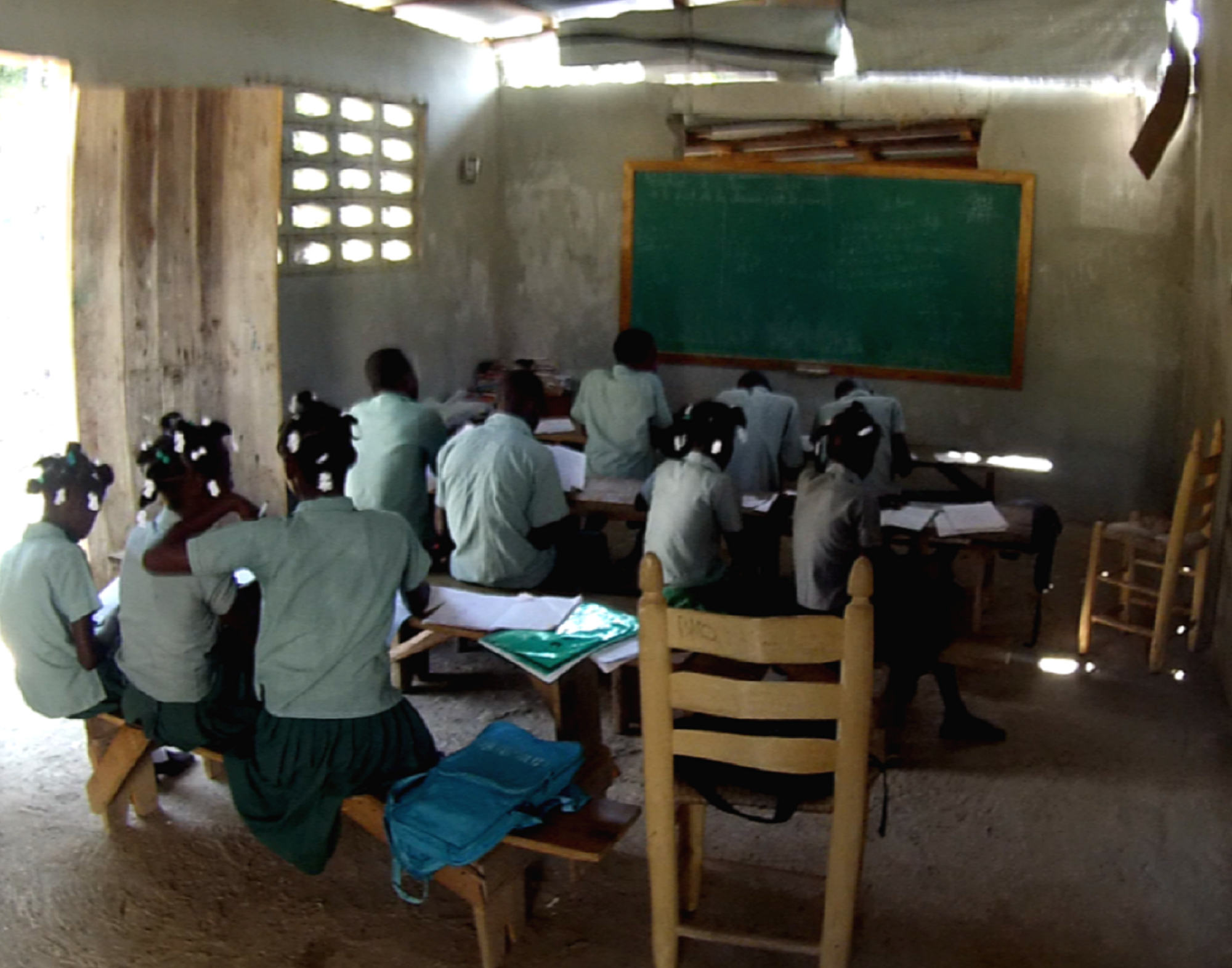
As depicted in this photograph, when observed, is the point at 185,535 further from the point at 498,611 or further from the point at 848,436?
the point at 848,436

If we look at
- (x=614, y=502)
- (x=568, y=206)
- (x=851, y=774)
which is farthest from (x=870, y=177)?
(x=851, y=774)

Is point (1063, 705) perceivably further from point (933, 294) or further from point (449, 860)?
point (933, 294)

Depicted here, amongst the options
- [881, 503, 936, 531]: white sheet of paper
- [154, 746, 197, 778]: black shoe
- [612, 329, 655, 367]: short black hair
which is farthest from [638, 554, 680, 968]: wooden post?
[612, 329, 655, 367]: short black hair

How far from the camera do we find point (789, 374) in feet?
23.1

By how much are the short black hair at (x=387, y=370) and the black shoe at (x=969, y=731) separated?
7.78ft

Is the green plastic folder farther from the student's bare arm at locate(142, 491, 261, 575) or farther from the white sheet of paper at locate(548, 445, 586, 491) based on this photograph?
the white sheet of paper at locate(548, 445, 586, 491)

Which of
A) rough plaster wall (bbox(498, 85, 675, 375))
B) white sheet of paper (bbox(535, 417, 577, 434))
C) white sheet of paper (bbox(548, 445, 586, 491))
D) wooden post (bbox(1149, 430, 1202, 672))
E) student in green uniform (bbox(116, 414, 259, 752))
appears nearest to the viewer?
student in green uniform (bbox(116, 414, 259, 752))

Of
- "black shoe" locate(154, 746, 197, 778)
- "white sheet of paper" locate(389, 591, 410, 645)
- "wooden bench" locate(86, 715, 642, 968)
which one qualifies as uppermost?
"white sheet of paper" locate(389, 591, 410, 645)

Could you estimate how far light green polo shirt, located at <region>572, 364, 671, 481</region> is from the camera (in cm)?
528

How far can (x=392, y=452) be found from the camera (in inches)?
180

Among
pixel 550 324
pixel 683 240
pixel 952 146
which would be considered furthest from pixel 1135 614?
pixel 550 324

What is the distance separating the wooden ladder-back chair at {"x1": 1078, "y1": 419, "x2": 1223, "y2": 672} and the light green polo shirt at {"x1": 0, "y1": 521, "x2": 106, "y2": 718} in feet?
11.5

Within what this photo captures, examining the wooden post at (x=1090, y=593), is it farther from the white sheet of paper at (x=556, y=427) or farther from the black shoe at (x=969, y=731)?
the white sheet of paper at (x=556, y=427)

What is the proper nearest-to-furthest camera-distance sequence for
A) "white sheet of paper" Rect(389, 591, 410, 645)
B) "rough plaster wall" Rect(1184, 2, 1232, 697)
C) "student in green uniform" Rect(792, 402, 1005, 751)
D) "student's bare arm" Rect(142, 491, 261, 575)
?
"student's bare arm" Rect(142, 491, 261, 575), "white sheet of paper" Rect(389, 591, 410, 645), "student in green uniform" Rect(792, 402, 1005, 751), "rough plaster wall" Rect(1184, 2, 1232, 697)
